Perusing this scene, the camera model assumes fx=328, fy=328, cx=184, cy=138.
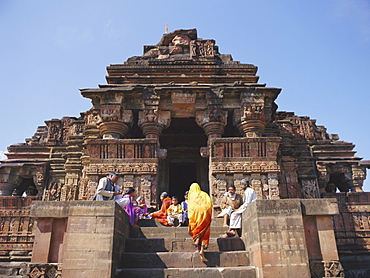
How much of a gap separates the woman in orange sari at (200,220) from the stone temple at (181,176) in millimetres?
392

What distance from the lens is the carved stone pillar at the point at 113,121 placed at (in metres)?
11.2

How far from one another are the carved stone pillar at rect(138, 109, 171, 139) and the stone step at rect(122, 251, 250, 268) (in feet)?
17.4

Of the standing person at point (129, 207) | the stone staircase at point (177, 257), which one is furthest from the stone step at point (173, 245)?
the standing person at point (129, 207)

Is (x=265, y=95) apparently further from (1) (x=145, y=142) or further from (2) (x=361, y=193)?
(2) (x=361, y=193)

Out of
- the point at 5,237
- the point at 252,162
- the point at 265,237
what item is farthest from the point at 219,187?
the point at 5,237

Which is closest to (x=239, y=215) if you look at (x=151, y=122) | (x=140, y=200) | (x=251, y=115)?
(x=140, y=200)

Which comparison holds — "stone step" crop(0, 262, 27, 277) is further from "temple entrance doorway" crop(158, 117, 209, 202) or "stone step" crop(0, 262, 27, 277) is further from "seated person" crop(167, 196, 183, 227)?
"temple entrance doorway" crop(158, 117, 209, 202)

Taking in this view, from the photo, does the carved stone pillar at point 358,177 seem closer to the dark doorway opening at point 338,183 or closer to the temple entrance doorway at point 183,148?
the dark doorway opening at point 338,183

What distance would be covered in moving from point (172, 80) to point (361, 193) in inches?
353

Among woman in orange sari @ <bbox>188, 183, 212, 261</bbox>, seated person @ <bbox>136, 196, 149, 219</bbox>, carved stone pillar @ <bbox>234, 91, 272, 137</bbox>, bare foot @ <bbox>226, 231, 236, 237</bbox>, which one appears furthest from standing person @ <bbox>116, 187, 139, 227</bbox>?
carved stone pillar @ <bbox>234, 91, 272, 137</bbox>

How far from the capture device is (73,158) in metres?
13.9

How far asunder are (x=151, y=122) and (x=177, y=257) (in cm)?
583

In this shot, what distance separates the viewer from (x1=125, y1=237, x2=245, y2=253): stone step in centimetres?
696

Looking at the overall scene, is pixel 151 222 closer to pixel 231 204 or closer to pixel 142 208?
pixel 142 208
